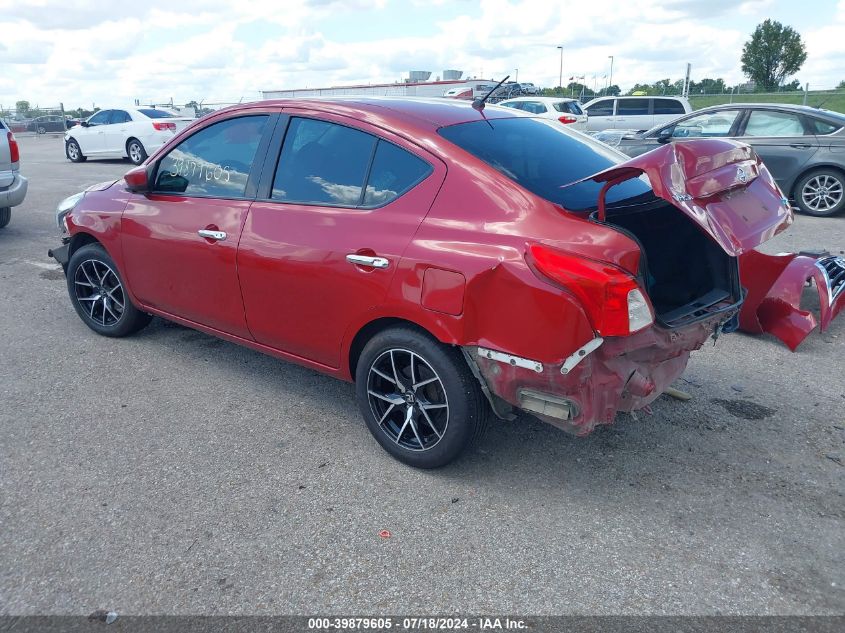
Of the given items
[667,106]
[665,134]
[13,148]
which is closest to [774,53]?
[667,106]

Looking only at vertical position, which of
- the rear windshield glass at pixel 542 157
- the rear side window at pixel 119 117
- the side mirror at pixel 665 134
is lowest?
the side mirror at pixel 665 134

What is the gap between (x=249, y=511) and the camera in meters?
3.09

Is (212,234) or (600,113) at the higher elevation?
(600,113)

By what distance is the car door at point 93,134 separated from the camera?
1878cm

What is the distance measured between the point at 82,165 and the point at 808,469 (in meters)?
19.4

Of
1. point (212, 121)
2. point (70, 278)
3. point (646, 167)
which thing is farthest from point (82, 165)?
point (646, 167)

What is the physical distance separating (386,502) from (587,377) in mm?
1088

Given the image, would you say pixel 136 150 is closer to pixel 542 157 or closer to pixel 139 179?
pixel 139 179

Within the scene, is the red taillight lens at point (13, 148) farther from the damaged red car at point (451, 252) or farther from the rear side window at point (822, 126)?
the rear side window at point (822, 126)

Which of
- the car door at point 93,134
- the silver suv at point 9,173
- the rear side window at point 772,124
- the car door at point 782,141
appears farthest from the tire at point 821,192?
the car door at point 93,134

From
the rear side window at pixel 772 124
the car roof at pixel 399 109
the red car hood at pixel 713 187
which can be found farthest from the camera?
the rear side window at pixel 772 124

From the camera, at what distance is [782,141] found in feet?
33.1

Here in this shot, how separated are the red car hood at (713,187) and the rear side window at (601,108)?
16.5 metres

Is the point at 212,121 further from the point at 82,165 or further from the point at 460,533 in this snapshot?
the point at 82,165
